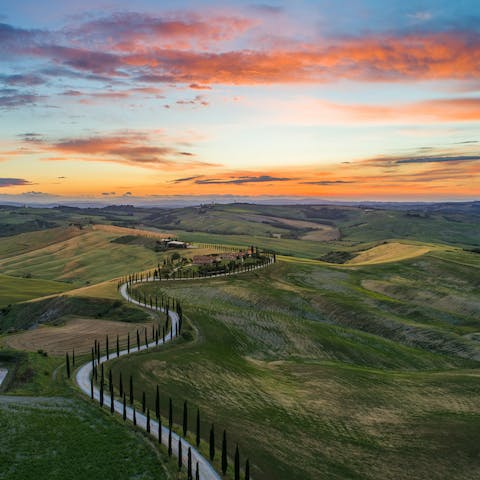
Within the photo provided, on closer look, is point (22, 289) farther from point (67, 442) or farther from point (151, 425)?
point (67, 442)

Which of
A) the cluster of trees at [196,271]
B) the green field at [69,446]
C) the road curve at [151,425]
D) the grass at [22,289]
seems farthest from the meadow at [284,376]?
the cluster of trees at [196,271]

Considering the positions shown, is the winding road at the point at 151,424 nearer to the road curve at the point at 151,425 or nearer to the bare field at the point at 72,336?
the road curve at the point at 151,425

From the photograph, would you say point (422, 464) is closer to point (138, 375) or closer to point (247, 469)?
point (247, 469)

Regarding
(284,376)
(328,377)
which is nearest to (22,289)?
(284,376)

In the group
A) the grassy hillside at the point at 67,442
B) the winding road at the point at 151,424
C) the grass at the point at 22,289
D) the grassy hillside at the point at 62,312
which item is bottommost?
the grass at the point at 22,289

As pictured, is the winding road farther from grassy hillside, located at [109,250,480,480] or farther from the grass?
the grass
